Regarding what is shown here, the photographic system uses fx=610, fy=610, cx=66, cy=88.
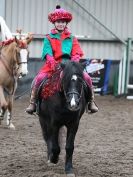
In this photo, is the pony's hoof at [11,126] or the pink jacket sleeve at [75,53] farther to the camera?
the pony's hoof at [11,126]

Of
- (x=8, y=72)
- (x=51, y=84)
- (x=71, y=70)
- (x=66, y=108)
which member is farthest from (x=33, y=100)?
(x=8, y=72)

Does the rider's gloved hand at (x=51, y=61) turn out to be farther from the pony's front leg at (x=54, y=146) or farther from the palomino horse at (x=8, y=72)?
the palomino horse at (x=8, y=72)

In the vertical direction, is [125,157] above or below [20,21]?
below

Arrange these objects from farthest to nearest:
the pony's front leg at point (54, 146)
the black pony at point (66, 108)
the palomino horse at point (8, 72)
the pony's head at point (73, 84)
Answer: the palomino horse at point (8, 72) → the pony's front leg at point (54, 146) → the black pony at point (66, 108) → the pony's head at point (73, 84)

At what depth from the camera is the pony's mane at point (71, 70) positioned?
692 cm

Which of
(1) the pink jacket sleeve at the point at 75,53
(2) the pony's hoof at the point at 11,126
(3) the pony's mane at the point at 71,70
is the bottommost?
(2) the pony's hoof at the point at 11,126

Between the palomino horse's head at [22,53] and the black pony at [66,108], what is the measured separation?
10.7 ft

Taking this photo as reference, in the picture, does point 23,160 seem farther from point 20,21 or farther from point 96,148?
point 20,21

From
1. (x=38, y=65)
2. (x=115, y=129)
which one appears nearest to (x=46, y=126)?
(x=115, y=129)

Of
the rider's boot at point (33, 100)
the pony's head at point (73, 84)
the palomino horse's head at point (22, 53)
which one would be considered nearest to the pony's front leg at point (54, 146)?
the rider's boot at point (33, 100)

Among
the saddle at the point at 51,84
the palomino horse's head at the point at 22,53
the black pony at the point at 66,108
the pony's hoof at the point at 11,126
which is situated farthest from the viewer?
the pony's hoof at the point at 11,126

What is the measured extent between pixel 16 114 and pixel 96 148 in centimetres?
492

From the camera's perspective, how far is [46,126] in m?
7.91

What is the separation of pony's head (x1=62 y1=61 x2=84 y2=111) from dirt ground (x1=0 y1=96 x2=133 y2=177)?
99cm
